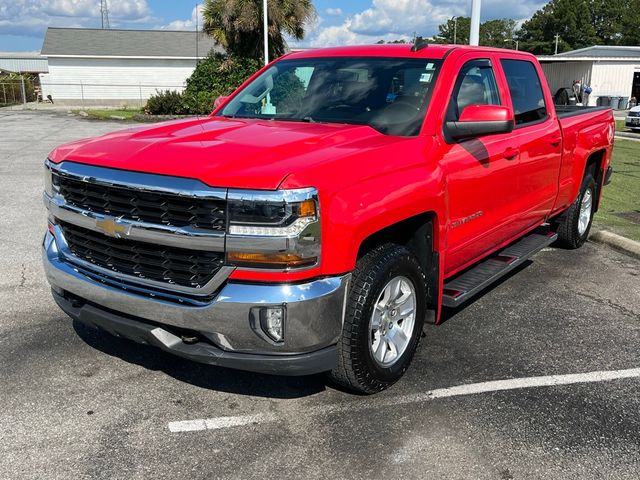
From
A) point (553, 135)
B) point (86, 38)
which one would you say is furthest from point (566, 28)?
point (553, 135)

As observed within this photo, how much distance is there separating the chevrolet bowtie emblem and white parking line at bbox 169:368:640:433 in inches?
A: 41.7

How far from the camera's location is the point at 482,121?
153 inches

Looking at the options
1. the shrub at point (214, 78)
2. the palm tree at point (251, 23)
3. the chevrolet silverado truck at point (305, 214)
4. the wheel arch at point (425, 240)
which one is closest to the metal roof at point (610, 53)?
the palm tree at point (251, 23)

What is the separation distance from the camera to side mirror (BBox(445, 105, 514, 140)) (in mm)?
3891

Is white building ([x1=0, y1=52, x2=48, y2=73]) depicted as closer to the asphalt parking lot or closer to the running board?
the running board

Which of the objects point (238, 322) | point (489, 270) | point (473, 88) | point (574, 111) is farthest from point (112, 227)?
point (574, 111)

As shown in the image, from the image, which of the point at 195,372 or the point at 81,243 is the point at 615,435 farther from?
the point at 81,243

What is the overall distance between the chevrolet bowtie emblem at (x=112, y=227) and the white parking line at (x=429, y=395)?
3.47ft

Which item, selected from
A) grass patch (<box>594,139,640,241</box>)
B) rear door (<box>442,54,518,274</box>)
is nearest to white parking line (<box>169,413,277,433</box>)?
rear door (<box>442,54,518,274</box>)

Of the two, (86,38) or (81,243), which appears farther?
(86,38)

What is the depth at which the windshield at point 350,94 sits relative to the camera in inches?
159

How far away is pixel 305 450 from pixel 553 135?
12.1 ft

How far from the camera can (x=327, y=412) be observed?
3.52m

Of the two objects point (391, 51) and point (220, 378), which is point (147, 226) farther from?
point (391, 51)
